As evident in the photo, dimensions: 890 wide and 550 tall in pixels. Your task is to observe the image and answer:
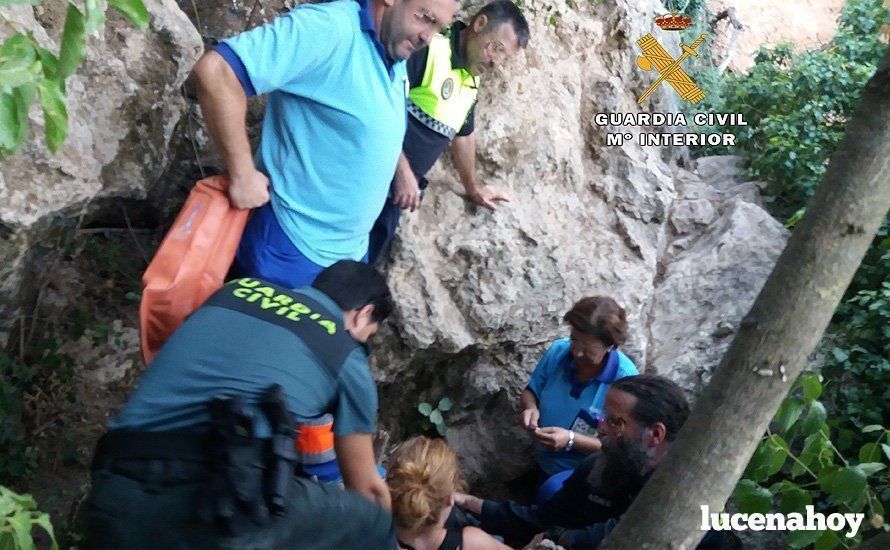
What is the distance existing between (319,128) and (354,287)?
0.58 metres

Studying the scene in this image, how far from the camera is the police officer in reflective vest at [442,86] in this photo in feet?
11.3

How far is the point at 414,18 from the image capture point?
2.83 m

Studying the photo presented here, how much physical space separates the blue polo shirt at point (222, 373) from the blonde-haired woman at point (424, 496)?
2.45ft

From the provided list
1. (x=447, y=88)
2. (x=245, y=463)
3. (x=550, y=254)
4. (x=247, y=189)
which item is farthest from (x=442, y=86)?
(x=245, y=463)

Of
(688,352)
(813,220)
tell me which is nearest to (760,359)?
(813,220)

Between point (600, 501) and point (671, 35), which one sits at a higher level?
point (671, 35)

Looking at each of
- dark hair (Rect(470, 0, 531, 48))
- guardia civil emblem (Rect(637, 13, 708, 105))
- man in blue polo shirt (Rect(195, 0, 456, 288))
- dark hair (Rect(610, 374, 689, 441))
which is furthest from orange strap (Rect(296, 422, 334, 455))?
guardia civil emblem (Rect(637, 13, 708, 105))

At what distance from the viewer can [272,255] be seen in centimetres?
285

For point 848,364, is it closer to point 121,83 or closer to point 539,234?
point 539,234

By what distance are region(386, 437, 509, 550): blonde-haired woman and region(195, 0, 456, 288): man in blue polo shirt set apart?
73 centimetres

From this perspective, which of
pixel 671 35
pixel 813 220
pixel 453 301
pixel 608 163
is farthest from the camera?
pixel 671 35

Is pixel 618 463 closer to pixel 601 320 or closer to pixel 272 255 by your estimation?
pixel 601 320

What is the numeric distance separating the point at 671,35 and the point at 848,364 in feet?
11.2

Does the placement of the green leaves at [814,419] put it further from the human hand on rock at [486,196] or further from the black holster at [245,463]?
the human hand on rock at [486,196]
